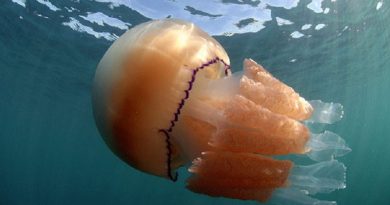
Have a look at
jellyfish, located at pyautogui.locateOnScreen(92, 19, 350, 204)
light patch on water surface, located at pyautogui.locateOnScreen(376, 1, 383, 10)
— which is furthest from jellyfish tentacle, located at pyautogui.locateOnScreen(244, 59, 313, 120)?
light patch on water surface, located at pyautogui.locateOnScreen(376, 1, 383, 10)

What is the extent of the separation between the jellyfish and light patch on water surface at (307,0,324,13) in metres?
12.3

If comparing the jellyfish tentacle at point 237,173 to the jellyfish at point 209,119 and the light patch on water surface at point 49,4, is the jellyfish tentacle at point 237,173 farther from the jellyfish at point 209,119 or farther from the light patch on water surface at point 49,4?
the light patch on water surface at point 49,4

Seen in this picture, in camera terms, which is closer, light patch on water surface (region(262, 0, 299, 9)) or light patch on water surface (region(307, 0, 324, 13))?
light patch on water surface (region(262, 0, 299, 9))

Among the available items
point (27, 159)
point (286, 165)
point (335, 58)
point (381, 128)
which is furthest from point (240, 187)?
point (27, 159)

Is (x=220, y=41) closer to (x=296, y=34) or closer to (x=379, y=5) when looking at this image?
(x=296, y=34)

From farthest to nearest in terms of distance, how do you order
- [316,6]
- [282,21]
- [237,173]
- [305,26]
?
[305,26] < [282,21] < [316,6] < [237,173]

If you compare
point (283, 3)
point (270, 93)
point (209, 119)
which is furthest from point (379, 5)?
point (209, 119)

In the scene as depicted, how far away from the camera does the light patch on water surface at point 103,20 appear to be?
1377 centimetres

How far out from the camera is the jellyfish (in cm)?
189

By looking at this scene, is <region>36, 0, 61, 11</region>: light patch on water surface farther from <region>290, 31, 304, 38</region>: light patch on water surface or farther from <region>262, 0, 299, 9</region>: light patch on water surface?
<region>290, 31, 304, 38</region>: light patch on water surface

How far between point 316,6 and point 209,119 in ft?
43.1

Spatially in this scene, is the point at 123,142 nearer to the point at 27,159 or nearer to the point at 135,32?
the point at 135,32

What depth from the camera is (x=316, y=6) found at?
45.5 ft

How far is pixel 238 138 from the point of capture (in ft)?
6.15
